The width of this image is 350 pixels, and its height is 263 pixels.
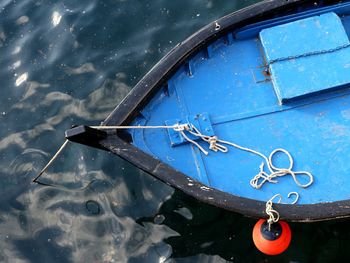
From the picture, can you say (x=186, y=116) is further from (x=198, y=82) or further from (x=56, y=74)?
(x=56, y=74)

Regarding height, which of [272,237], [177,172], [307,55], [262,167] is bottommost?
[272,237]

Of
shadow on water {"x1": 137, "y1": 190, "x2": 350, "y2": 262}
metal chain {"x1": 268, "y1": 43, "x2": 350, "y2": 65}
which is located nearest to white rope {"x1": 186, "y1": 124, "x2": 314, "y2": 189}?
shadow on water {"x1": 137, "y1": 190, "x2": 350, "y2": 262}

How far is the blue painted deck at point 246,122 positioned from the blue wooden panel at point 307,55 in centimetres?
20

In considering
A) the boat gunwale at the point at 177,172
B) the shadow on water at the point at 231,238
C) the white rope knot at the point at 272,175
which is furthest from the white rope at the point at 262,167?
the shadow on water at the point at 231,238

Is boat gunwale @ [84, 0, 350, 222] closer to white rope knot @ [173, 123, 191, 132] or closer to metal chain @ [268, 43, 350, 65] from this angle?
white rope knot @ [173, 123, 191, 132]

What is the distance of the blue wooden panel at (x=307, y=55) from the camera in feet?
18.9

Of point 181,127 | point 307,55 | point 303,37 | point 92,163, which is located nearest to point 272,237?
point 181,127

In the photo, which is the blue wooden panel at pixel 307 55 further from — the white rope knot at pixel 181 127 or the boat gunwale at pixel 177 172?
the white rope knot at pixel 181 127

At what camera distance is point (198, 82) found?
609 centimetres

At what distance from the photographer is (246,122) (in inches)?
230

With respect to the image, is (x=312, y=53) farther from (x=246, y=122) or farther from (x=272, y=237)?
(x=272, y=237)

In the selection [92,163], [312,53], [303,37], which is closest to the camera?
[312,53]

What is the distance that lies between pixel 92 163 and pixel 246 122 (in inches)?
88.8

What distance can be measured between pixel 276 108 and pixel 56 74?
359 cm
